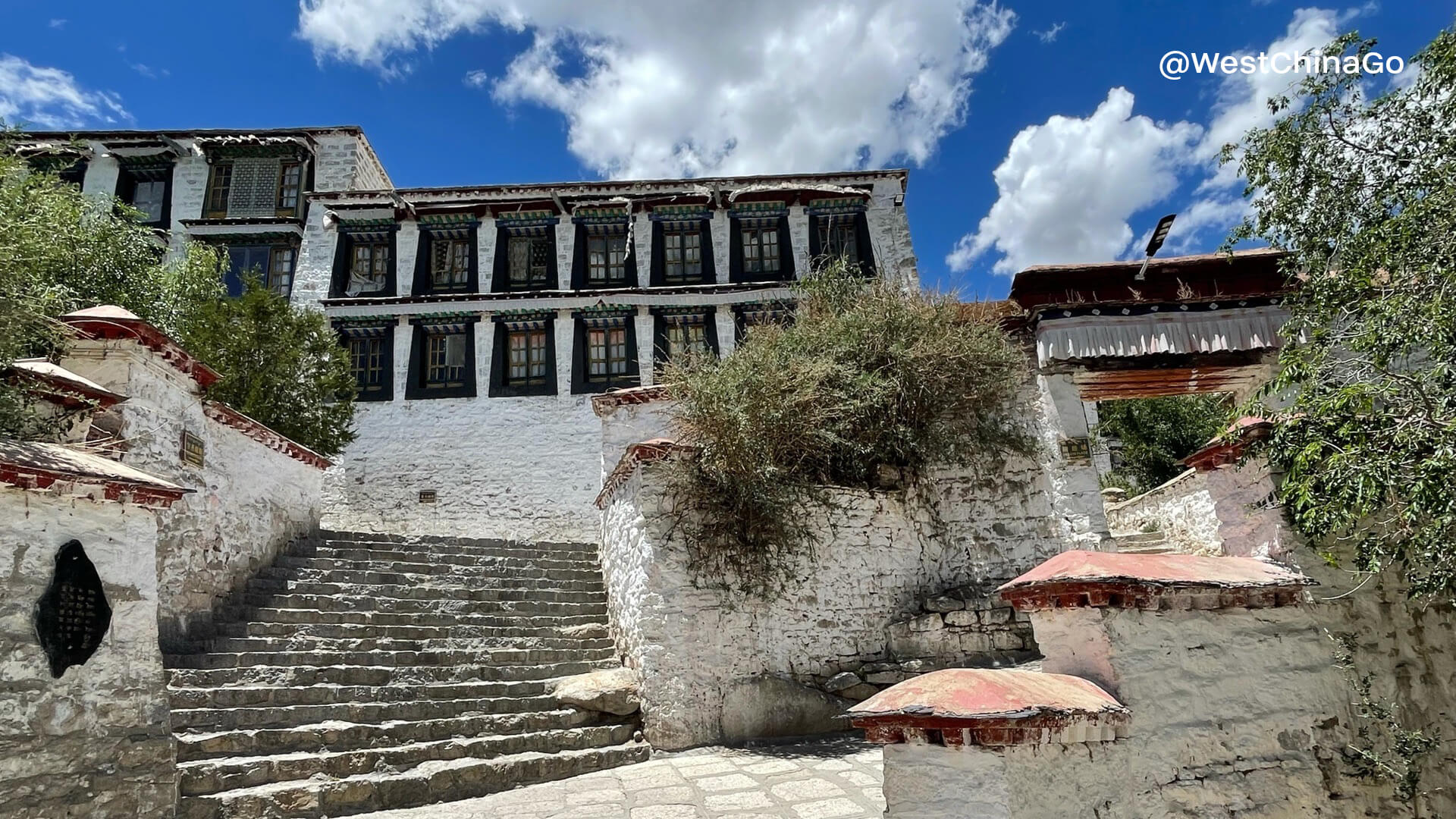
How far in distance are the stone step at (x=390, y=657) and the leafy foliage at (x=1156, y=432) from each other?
1536 centimetres

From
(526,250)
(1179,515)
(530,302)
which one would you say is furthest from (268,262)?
(1179,515)

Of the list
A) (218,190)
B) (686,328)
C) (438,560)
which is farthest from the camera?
(218,190)

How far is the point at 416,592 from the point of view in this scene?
895 centimetres

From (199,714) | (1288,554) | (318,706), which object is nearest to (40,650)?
(199,714)

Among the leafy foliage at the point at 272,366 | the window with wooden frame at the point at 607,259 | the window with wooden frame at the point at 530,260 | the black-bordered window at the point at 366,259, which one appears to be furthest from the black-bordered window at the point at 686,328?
the leafy foliage at the point at 272,366

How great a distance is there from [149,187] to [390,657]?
61.9 feet

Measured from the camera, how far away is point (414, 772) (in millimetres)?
5945

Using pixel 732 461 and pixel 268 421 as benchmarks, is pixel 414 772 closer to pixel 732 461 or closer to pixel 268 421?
pixel 732 461

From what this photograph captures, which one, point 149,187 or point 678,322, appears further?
point 149,187

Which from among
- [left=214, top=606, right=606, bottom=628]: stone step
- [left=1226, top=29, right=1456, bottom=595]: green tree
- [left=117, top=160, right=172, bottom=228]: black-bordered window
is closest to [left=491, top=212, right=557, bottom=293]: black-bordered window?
[left=117, top=160, right=172, bottom=228]: black-bordered window

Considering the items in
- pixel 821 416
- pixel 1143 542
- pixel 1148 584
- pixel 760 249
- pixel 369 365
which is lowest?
pixel 1148 584

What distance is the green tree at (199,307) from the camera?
9.37 meters

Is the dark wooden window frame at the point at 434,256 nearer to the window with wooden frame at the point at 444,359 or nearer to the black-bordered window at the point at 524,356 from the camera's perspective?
the window with wooden frame at the point at 444,359

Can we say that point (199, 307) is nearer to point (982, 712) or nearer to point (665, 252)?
point (665, 252)
